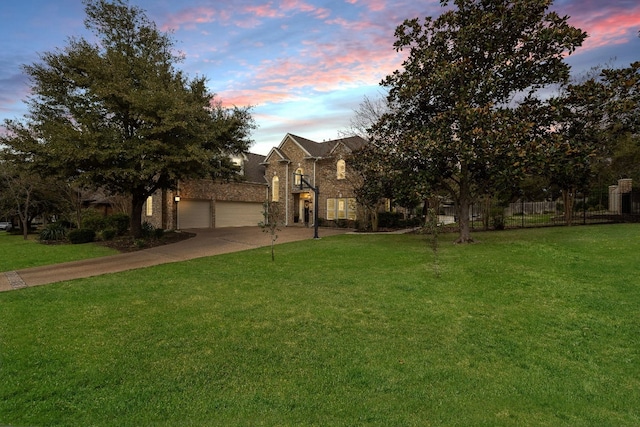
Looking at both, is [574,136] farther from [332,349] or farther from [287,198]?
[287,198]

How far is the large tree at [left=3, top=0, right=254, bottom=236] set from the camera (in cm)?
1319

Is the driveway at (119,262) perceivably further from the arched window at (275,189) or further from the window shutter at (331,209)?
the arched window at (275,189)

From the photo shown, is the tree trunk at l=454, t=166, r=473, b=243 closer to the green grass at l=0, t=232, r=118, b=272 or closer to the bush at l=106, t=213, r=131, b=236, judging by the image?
the green grass at l=0, t=232, r=118, b=272

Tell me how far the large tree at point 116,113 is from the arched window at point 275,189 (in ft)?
37.4

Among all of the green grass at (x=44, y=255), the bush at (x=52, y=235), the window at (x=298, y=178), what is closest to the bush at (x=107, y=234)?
the green grass at (x=44, y=255)

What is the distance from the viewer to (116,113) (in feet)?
48.5

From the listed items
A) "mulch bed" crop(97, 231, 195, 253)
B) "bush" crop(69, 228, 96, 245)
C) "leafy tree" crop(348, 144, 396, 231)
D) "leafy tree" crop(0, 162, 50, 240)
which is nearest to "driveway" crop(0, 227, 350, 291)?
"mulch bed" crop(97, 231, 195, 253)

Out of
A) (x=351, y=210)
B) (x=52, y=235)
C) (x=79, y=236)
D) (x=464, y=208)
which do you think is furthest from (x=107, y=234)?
(x=464, y=208)

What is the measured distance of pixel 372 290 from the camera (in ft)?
23.6

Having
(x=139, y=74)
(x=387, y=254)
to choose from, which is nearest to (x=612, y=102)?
(x=387, y=254)

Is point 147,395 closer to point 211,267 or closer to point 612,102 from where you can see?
point 211,267

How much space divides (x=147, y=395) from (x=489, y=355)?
3988mm

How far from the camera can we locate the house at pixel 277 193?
24531 millimetres

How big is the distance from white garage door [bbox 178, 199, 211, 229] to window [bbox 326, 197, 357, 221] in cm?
908
